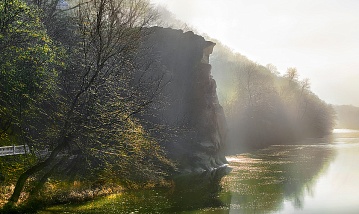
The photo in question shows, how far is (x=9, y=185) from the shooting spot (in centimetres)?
2528

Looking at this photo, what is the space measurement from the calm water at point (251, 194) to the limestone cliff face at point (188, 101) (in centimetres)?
427

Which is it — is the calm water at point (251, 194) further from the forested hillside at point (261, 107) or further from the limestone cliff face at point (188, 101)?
the forested hillside at point (261, 107)

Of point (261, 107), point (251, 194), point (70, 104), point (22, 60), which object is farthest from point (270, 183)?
point (261, 107)

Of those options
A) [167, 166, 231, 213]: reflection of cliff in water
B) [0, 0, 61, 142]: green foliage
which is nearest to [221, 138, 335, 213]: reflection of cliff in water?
[167, 166, 231, 213]: reflection of cliff in water

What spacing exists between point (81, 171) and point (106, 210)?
25.9ft

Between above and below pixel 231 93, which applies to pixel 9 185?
below

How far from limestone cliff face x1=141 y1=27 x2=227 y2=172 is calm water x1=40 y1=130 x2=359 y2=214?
427 centimetres

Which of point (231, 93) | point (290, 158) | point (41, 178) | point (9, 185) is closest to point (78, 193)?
point (41, 178)

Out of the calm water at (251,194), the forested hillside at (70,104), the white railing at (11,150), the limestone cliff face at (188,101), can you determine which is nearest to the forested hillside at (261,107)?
the limestone cliff face at (188,101)

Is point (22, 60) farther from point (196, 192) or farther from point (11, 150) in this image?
point (196, 192)

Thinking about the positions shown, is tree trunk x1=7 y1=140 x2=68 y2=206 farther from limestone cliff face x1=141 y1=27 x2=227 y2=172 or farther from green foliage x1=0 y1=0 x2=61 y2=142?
limestone cliff face x1=141 y1=27 x2=227 y2=172

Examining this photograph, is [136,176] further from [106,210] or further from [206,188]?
[106,210]

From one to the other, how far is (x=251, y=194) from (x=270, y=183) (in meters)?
7.16

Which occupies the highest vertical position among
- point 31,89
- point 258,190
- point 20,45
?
point 20,45
